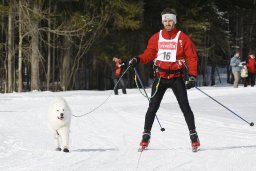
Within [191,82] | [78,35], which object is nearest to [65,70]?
[78,35]

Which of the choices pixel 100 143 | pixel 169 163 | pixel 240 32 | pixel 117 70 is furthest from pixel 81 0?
pixel 169 163

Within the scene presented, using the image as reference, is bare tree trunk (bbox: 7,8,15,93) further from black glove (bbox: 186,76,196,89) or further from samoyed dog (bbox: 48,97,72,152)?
black glove (bbox: 186,76,196,89)

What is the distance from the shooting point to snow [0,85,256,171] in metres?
6.61

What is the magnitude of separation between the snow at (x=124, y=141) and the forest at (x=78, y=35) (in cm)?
1058

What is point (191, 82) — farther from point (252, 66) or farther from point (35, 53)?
point (35, 53)

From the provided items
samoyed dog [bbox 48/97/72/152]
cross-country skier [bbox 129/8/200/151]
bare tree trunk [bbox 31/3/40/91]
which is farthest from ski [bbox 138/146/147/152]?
bare tree trunk [bbox 31/3/40/91]

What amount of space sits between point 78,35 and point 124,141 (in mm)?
18932

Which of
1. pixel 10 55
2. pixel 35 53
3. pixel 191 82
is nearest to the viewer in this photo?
pixel 191 82

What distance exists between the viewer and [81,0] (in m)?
29.4

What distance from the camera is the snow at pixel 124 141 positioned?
6.61 meters

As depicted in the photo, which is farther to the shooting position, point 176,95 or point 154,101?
point 154,101

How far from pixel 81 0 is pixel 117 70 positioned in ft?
29.2

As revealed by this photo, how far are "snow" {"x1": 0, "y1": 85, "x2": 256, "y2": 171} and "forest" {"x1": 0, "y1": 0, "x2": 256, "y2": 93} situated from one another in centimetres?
1058

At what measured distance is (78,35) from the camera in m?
27.5
